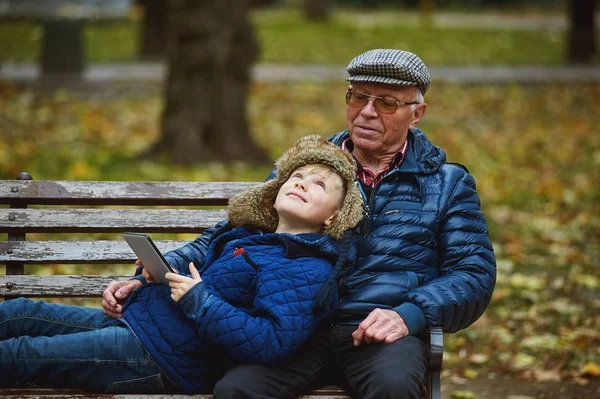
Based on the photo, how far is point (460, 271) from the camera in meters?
3.56

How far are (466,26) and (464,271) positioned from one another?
24.1 meters

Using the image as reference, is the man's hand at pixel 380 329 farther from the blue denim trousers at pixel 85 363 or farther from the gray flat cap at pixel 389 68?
the gray flat cap at pixel 389 68

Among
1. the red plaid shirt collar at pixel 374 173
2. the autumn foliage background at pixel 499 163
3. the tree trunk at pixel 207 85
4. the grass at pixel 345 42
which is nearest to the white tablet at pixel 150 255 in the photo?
the red plaid shirt collar at pixel 374 173

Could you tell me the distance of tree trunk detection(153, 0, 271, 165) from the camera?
32.3 ft

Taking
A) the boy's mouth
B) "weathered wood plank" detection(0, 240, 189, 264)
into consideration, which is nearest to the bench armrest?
the boy's mouth

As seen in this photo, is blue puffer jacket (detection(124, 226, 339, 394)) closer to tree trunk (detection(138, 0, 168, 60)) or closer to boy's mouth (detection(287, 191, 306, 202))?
boy's mouth (detection(287, 191, 306, 202))

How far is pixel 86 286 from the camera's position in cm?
413

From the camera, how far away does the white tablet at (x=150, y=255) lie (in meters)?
3.27

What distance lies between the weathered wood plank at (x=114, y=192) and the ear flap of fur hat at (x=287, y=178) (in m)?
0.55

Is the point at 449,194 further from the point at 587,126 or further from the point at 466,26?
the point at 466,26

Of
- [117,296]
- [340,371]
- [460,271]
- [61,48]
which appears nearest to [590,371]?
[460,271]

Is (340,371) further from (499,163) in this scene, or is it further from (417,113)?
(499,163)

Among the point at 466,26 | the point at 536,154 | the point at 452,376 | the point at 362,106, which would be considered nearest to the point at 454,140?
the point at 536,154

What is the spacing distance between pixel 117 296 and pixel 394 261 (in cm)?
105
